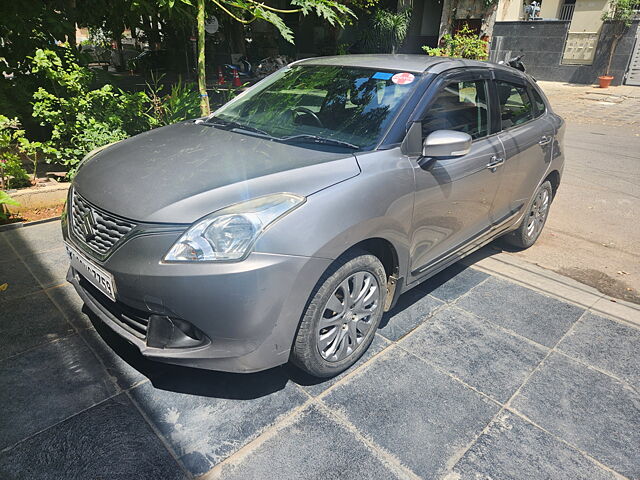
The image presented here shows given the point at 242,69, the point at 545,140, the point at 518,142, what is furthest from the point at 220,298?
the point at 242,69

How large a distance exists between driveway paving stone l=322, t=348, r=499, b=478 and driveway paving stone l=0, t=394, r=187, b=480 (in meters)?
0.90

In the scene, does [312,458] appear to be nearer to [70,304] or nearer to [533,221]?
[70,304]

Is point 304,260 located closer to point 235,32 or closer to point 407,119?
point 407,119

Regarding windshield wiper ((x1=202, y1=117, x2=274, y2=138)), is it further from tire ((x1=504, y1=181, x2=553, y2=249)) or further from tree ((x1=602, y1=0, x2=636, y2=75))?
tree ((x1=602, y1=0, x2=636, y2=75))

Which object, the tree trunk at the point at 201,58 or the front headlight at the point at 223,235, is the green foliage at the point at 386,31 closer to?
the tree trunk at the point at 201,58

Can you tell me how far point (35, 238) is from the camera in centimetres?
425

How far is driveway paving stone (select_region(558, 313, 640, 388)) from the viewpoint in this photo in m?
2.87

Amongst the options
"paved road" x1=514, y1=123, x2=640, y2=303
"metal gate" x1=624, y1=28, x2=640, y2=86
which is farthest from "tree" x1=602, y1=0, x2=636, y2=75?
"paved road" x1=514, y1=123, x2=640, y2=303

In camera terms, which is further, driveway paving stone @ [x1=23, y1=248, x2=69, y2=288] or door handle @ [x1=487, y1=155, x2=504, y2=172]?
driveway paving stone @ [x1=23, y1=248, x2=69, y2=288]

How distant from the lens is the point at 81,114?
5156mm

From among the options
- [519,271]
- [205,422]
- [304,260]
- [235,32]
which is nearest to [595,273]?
[519,271]

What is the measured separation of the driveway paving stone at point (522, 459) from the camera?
2111 millimetres

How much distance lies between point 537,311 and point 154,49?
2370 centimetres

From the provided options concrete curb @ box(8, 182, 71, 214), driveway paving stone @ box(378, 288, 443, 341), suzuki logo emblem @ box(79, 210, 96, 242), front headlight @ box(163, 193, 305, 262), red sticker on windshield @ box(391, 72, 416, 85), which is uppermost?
red sticker on windshield @ box(391, 72, 416, 85)
